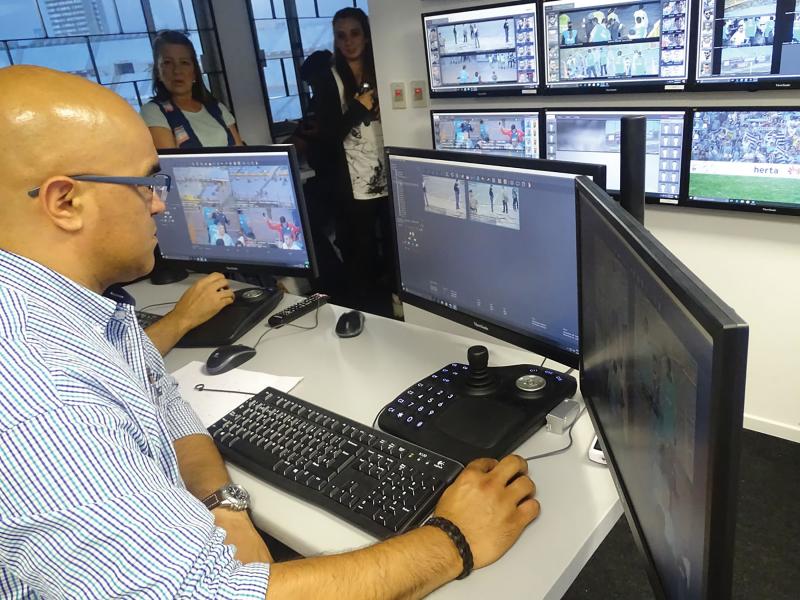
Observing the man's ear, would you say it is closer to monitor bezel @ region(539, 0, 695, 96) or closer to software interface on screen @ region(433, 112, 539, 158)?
software interface on screen @ region(433, 112, 539, 158)

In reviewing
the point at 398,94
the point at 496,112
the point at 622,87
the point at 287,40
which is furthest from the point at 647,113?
the point at 287,40

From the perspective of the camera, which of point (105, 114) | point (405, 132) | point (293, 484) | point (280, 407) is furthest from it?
point (405, 132)

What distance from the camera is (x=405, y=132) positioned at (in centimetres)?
294

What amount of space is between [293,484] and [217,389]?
1.46 feet

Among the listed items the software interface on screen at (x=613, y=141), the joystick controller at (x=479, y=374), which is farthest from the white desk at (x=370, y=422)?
the software interface on screen at (x=613, y=141)

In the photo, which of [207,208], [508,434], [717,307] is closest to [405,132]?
[207,208]

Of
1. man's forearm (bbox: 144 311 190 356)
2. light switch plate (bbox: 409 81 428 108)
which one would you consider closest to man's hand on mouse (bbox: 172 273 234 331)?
man's forearm (bbox: 144 311 190 356)

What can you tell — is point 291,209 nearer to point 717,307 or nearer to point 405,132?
point 717,307

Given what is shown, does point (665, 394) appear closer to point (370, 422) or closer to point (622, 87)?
point (370, 422)

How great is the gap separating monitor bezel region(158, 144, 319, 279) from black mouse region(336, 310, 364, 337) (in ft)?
0.56

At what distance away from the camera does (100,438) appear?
681 millimetres

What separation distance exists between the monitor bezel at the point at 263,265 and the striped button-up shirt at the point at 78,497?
2.69 feet

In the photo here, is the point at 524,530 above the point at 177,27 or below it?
below

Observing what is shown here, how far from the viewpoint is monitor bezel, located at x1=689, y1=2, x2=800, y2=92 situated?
1807mm
